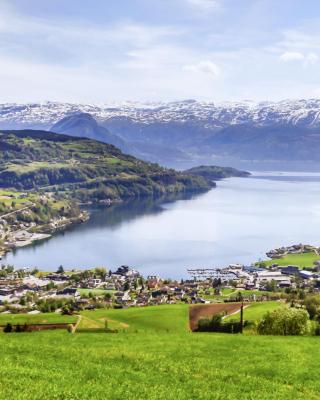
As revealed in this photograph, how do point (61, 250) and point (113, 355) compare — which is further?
point (61, 250)

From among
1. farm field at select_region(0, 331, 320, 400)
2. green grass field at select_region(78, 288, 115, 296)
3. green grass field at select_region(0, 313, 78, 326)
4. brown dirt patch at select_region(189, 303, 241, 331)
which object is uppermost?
farm field at select_region(0, 331, 320, 400)

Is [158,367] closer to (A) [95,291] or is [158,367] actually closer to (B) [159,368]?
(B) [159,368]

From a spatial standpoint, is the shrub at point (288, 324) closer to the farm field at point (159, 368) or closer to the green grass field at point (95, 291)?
the farm field at point (159, 368)

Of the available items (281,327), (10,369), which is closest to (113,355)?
(10,369)

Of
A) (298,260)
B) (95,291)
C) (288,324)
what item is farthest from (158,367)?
(298,260)

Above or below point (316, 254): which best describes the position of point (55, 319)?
above

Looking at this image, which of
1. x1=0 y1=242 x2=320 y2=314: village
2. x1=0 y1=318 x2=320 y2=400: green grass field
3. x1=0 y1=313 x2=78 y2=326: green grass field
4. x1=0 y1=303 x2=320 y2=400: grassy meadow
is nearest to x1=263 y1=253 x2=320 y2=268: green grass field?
x1=0 y1=242 x2=320 y2=314: village

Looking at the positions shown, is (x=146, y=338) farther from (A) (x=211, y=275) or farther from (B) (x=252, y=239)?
(B) (x=252, y=239)

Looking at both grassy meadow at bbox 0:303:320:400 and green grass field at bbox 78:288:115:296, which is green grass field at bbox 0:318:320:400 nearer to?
grassy meadow at bbox 0:303:320:400
